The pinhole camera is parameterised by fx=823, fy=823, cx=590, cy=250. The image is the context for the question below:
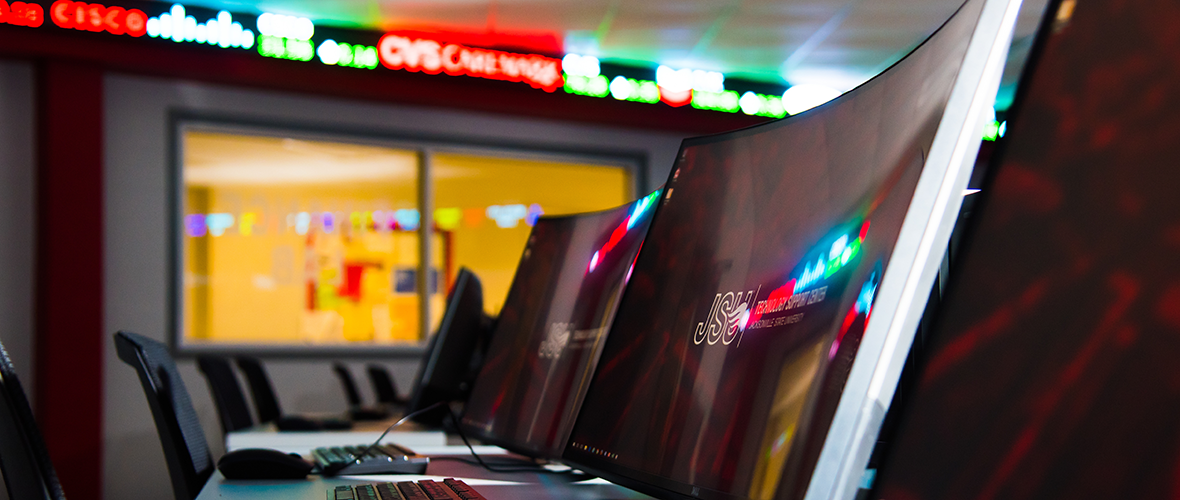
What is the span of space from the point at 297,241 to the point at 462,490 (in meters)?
4.34

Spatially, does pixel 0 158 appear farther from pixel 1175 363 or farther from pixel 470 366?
pixel 1175 363

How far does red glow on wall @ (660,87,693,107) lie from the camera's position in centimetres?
538

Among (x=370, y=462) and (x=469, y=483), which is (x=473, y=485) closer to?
(x=469, y=483)

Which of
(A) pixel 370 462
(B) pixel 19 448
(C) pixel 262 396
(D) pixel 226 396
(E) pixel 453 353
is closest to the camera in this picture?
(B) pixel 19 448

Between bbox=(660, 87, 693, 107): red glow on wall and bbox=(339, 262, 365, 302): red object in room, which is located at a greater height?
bbox=(660, 87, 693, 107): red glow on wall

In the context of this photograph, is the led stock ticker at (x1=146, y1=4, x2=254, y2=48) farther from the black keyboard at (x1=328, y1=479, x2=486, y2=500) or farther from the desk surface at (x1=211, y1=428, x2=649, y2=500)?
the black keyboard at (x1=328, y1=479, x2=486, y2=500)

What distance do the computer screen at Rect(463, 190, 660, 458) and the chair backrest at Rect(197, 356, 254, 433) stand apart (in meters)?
1.02

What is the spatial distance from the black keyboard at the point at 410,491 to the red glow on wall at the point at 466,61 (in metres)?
4.03

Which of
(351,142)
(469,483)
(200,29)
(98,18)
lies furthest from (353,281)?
(469,483)

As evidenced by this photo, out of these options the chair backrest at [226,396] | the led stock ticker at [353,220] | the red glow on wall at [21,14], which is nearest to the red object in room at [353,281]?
the led stock ticker at [353,220]

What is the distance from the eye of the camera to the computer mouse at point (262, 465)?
1.08 m

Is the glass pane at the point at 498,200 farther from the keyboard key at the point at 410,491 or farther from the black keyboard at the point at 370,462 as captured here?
the keyboard key at the point at 410,491

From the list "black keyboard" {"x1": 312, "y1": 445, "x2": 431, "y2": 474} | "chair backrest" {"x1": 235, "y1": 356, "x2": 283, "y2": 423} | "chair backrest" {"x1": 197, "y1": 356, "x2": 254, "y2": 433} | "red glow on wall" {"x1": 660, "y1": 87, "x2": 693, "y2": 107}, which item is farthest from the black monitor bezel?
"red glow on wall" {"x1": 660, "y1": 87, "x2": 693, "y2": 107}

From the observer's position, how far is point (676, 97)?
5414 mm
